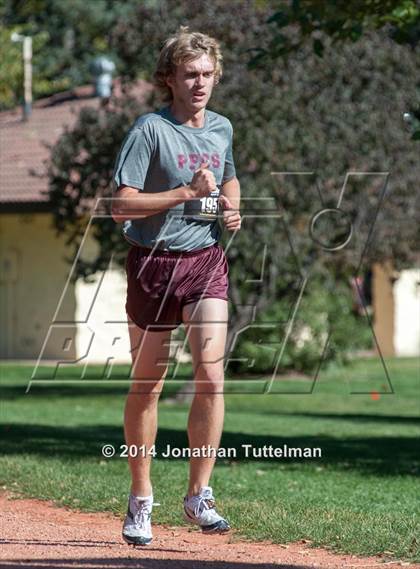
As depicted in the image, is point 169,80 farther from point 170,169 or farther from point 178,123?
point 170,169

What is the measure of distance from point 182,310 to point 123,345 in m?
25.2

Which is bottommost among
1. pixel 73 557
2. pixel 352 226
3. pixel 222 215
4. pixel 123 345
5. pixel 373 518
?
pixel 123 345

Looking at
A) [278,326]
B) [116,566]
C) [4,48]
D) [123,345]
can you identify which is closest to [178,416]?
[278,326]

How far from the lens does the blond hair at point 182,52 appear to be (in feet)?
20.7

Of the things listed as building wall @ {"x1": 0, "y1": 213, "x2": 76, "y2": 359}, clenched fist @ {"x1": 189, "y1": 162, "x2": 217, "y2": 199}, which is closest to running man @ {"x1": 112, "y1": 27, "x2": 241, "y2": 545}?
clenched fist @ {"x1": 189, "y1": 162, "x2": 217, "y2": 199}

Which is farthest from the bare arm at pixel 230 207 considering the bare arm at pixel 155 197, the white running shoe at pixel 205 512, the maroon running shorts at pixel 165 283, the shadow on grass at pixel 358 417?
the shadow on grass at pixel 358 417

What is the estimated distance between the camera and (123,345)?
31.6 m

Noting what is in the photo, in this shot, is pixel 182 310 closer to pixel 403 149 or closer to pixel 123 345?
pixel 403 149

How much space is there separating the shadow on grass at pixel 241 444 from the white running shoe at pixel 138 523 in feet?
15.3

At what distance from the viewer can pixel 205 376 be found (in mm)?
6316

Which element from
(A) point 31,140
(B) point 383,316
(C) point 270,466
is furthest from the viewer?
(B) point 383,316

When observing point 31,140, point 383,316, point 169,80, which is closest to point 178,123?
point 169,80

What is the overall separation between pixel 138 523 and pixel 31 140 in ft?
92.3

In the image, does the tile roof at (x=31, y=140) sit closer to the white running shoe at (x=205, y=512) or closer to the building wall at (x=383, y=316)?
the building wall at (x=383, y=316)
